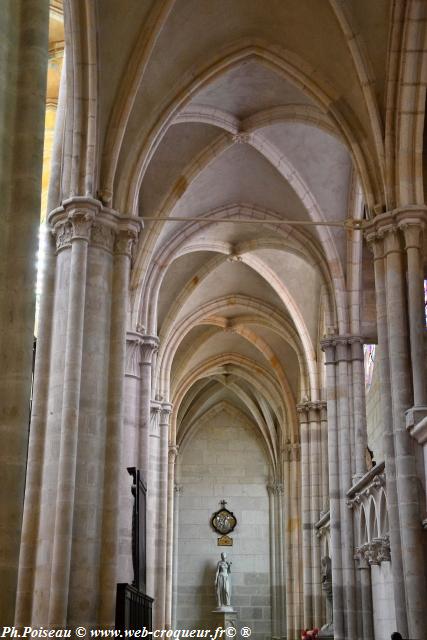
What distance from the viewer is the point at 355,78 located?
48.1 ft

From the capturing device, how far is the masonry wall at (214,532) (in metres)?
35.4

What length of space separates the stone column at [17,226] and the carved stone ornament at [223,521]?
3071cm

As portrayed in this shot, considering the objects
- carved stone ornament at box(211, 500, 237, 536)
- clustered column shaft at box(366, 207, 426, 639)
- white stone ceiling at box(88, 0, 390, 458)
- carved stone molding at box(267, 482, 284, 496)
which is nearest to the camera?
clustered column shaft at box(366, 207, 426, 639)

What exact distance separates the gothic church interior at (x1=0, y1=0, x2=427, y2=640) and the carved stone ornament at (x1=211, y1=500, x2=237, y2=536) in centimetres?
1183

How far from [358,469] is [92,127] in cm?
868

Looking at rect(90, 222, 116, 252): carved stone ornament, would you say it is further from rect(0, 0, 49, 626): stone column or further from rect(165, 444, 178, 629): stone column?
rect(165, 444, 178, 629): stone column

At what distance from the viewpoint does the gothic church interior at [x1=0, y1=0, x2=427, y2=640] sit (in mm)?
11062

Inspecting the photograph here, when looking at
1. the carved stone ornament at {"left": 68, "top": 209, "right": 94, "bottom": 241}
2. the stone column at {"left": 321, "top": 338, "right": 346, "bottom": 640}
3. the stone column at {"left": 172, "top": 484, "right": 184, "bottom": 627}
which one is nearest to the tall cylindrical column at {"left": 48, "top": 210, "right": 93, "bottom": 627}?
the carved stone ornament at {"left": 68, "top": 209, "right": 94, "bottom": 241}

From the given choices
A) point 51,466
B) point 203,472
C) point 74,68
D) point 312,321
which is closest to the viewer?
point 51,466

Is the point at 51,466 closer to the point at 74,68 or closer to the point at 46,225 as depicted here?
the point at 46,225

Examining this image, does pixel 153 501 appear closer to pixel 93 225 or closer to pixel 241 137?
pixel 241 137

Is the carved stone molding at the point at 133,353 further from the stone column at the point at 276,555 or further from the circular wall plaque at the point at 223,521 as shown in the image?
the circular wall plaque at the point at 223,521

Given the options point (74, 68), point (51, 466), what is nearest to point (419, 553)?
point (51, 466)

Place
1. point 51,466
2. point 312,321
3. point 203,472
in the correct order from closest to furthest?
point 51,466
point 312,321
point 203,472
